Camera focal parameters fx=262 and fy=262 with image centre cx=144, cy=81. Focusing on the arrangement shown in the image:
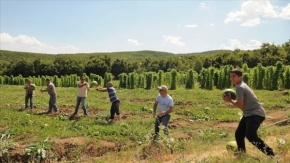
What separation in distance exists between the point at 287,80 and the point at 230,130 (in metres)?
26.1

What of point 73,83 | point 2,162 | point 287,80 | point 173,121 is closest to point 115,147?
point 2,162

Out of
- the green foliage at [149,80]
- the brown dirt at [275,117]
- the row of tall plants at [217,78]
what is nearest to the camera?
the brown dirt at [275,117]

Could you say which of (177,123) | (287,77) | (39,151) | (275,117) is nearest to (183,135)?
(177,123)

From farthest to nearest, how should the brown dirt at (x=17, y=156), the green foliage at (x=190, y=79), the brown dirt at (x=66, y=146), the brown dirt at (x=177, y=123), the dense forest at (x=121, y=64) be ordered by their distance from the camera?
the dense forest at (x=121, y=64)
the green foliage at (x=190, y=79)
the brown dirt at (x=177, y=123)
the brown dirt at (x=66, y=146)
the brown dirt at (x=17, y=156)

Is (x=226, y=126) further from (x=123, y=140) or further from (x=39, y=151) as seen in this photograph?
(x=39, y=151)

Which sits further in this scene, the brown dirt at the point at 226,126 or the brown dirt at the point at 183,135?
the brown dirt at the point at 226,126

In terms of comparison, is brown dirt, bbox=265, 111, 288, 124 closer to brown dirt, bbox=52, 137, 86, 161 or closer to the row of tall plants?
brown dirt, bbox=52, 137, 86, 161

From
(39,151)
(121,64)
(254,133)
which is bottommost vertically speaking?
(39,151)

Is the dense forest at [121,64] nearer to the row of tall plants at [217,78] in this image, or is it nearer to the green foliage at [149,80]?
the row of tall plants at [217,78]

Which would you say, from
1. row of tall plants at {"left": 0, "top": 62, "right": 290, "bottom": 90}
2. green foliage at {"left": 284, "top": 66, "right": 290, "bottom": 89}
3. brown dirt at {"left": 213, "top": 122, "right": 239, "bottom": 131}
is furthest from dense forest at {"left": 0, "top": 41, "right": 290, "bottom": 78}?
brown dirt at {"left": 213, "top": 122, "right": 239, "bottom": 131}

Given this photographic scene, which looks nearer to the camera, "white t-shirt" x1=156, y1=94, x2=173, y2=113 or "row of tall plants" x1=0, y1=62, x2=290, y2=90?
"white t-shirt" x1=156, y1=94, x2=173, y2=113

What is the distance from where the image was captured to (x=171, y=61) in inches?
4422

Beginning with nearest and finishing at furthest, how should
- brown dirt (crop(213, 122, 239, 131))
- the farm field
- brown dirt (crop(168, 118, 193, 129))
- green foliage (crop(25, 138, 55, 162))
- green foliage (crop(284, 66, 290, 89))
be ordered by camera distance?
the farm field → green foliage (crop(25, 138, 55, 162)) → brown dirt (crop(213, 122, 239, 131)) → brown dirt (crop(168, 118, 193, 129)) → green foliage (crop(284, 66, 290, 89))

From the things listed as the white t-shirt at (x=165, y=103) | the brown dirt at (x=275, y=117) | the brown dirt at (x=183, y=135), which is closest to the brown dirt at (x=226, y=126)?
the brown dirt at (x=275, y=117)
